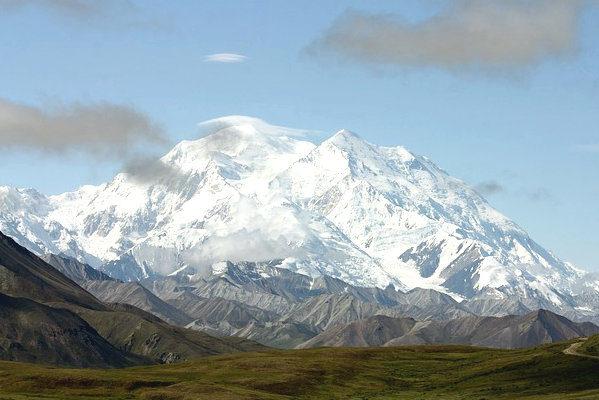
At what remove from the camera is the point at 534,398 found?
174 m

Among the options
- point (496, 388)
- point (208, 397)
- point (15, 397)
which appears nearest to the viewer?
point (15, 397)

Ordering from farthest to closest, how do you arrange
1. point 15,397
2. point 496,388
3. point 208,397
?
point 496,388 < point 208,397 < point 15,397

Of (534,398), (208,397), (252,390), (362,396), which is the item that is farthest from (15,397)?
(534,398)

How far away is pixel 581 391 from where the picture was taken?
17812 cm

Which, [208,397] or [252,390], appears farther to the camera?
[252,390]

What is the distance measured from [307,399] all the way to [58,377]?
149 ft

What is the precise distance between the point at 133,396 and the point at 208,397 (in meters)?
14.3

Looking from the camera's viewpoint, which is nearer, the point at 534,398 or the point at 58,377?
the point at 534,398

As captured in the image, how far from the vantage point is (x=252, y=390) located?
196250 mm

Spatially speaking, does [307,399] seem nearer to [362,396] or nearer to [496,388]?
[362,396]

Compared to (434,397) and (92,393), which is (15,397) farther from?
(434,397)

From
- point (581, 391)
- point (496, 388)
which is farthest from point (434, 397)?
point (581, 391)

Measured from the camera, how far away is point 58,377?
196 metres

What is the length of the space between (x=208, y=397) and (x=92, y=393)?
819 inches
